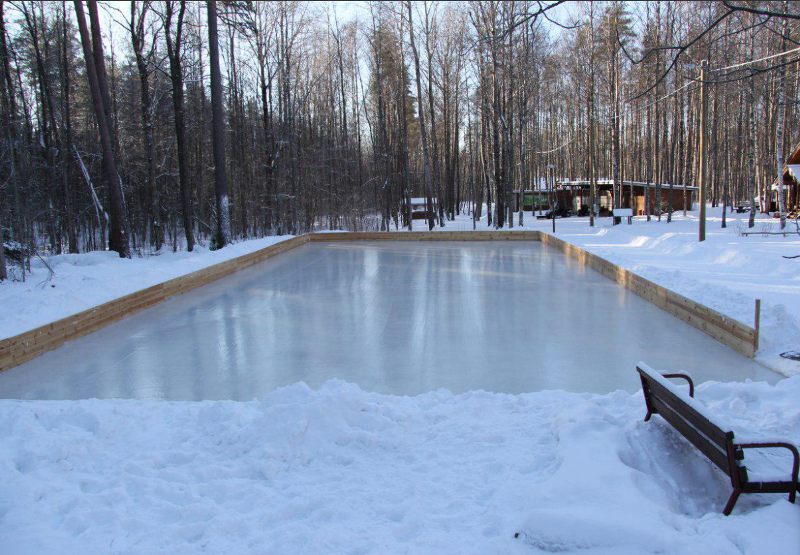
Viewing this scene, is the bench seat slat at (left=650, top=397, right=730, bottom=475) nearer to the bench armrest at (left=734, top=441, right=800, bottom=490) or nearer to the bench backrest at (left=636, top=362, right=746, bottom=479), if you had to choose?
the bench backrest at (left=636, top=362, right=746, bottom=479)

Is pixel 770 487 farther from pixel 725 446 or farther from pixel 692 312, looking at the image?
pixel 692 312

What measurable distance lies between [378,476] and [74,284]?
838cm

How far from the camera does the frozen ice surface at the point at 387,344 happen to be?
5645 millimetres

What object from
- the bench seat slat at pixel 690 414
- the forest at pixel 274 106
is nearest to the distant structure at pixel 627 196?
the forest at pixel 274 106

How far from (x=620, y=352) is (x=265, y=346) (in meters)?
4.23

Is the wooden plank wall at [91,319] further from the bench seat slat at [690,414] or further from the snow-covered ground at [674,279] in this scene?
the bench seat slat at [690,414]

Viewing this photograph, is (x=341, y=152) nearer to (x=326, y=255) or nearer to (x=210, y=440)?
(x=326, y=255)

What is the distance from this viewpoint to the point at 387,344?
7148mm

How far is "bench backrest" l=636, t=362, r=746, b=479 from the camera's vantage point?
2818mm

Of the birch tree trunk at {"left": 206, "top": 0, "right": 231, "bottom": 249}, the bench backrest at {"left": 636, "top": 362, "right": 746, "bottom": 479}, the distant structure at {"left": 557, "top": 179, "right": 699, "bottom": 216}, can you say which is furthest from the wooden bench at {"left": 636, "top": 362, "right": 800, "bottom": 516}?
the distant structure at {"left": 557, "top": 179, "right": 699, "bottom": 216}

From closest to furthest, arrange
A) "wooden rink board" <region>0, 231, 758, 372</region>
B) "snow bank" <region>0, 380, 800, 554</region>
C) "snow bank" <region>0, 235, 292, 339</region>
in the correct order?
"snow bank" <region>0, 380, 800, 554</region>, "wooden rink board" <region>0, 231, 758, 372</region>, "snow bank" <region>0, 235, 292, 339</region>

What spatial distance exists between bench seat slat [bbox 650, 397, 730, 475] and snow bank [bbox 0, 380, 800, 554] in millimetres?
191

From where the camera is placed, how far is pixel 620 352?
6480 millimetres

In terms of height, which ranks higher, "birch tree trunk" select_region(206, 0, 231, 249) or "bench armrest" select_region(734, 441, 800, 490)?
"birch tree trunk" select_region(206, 0, 231, 249)
